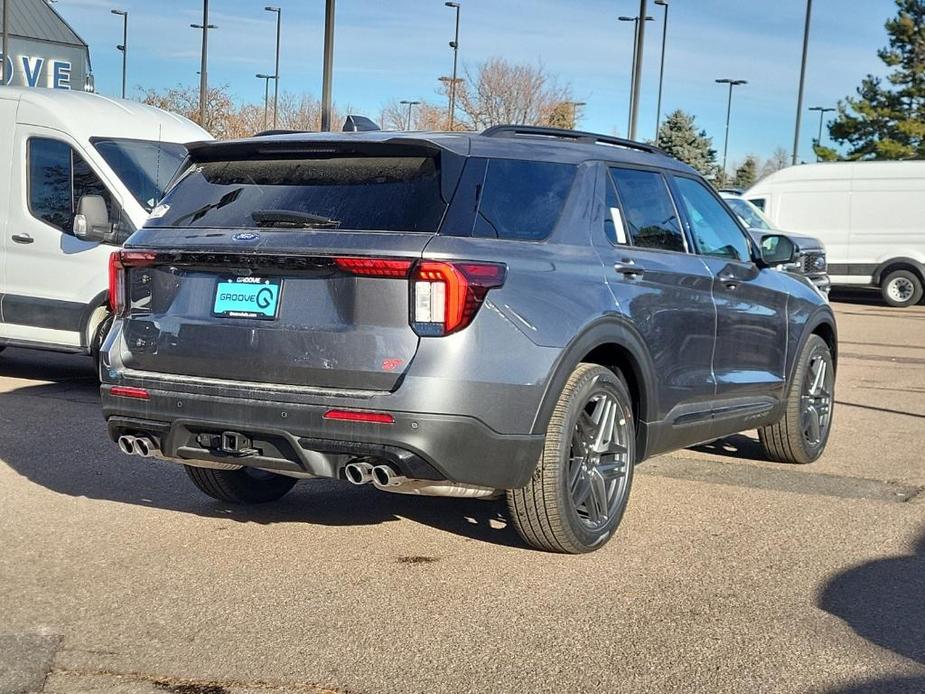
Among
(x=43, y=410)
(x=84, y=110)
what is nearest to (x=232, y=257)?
(x=43, y=410)

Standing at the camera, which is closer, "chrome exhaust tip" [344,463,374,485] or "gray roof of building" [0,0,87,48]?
"chrome exhaust tip" [344,463,374,485]

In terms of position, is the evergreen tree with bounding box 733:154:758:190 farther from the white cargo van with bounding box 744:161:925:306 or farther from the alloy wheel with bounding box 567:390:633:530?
the alloy wheel with bounding box 567:390:633:530

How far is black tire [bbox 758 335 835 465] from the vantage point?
24.7 ft

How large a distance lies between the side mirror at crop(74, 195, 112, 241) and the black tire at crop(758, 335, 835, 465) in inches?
197


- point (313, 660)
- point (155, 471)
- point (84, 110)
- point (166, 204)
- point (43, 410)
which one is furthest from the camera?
point (84, 110)

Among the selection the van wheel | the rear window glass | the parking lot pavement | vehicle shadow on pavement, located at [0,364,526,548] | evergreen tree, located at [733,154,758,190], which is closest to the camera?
the parking lot pavement

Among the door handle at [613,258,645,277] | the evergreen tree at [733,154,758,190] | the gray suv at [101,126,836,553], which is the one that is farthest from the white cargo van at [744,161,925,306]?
the evergreen tree at [733,154,758,190]

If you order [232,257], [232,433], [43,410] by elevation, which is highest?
[232,257]

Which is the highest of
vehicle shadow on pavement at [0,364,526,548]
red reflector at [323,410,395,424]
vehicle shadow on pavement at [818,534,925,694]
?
red reflector at [323,410,395,424]

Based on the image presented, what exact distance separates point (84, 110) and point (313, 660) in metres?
7.49

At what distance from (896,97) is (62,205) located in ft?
128

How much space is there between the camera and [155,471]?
705 cm

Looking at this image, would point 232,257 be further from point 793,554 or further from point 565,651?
point 793,554

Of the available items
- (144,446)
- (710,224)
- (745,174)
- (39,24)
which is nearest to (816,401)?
(710,224)
